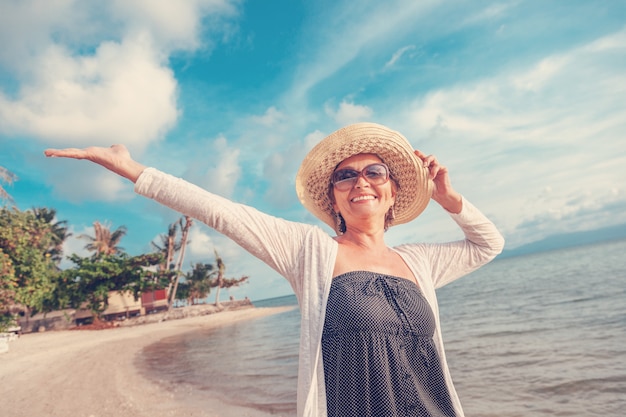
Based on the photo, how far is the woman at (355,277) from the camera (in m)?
1.42

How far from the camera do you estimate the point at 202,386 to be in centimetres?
732

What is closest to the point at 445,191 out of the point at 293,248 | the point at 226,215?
the point at 293,248

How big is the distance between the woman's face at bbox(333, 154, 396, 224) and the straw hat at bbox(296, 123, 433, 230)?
0.06 meters

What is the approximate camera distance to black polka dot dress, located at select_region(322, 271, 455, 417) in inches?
55.1

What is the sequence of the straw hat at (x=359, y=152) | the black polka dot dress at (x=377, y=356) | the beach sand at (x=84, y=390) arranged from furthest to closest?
the beach sand at (x=84, y=390) → the straw hat at (x=359, y=152) → the black polka dot dress at (x=377, y=356)

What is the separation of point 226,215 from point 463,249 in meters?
1.38

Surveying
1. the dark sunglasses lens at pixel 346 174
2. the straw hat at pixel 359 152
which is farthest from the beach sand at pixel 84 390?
the dark sunglasses lens at pixel 346 174

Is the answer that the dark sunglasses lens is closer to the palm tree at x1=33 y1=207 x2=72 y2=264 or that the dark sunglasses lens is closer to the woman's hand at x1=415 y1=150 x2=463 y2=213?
the woman's hand at x1=415 y1=150 x2=463 y2=213

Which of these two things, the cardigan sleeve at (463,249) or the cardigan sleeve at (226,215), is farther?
the cardigan sleeve at (463,249)

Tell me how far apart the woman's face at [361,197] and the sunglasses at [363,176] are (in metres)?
0.01

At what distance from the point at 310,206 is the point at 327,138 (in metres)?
0.43

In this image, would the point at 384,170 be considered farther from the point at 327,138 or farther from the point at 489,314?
the point at 489,314

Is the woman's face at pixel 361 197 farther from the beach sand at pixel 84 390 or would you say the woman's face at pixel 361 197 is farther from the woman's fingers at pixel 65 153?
the beach sand at pixel 84 390

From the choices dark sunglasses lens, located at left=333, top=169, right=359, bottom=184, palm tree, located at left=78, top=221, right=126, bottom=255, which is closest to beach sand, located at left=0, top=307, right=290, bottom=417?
dark sunglasses lens, located at left=333, top=169, right=359, bottom=184
